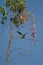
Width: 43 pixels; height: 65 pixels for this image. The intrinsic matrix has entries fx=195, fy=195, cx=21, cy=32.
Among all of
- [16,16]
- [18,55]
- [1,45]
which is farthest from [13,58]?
[16,16]

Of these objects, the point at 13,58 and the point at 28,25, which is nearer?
the point at 28,25

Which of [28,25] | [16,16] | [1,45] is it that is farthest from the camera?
[1,45]

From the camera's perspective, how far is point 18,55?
303 cm

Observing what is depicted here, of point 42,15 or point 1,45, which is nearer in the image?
point 1,45

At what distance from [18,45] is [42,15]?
65cm

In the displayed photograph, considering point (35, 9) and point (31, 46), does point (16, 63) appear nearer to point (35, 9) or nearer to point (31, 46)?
point (31, 46)

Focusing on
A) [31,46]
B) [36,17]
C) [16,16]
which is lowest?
[31,46]

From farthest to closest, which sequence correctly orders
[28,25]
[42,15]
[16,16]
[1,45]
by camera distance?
[42,15] < [1,45] < [28,25] < [16,16]

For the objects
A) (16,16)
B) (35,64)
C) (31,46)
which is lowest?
(35,64)

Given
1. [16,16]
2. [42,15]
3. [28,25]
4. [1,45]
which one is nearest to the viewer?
[16,16]

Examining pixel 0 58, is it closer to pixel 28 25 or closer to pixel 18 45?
pixel 18 45

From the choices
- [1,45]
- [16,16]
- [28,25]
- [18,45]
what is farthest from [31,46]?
[16,16]

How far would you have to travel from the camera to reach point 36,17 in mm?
3143

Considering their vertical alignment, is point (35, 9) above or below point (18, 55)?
above
